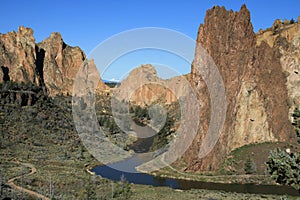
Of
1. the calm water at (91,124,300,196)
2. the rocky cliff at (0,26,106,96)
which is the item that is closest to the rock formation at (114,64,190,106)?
the rocky cliff at (0,26,106,96)

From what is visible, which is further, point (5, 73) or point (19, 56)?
point (19, 56)

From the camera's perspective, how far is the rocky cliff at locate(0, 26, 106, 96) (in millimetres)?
122250

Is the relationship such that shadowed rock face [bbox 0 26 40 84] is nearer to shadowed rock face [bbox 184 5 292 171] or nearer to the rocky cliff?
the rocky cliff

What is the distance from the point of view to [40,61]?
14338 cm

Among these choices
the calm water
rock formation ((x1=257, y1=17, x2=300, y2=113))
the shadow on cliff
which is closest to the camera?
the calm water

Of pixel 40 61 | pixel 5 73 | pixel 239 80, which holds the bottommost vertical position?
pixel 239 80

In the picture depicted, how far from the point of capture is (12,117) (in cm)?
7506

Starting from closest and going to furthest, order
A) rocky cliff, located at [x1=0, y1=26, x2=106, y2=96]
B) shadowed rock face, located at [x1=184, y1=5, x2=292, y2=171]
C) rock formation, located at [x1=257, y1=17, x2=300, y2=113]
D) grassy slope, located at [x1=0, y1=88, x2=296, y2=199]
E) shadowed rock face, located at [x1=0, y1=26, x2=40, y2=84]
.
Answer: grassy slope, located at [x1=0, y1=88, x2=296, y2=199] → shadowed rock face, located at [x1=184, y1=5, x2=292, y2=171] → rock formation, located at [x1=257, y1=17, x2=300, y2=113] → shadowed rock face, located at [x1=0, y1=26, x2=40, y2=84] → rocky cliff, located at [x1=0, y1=26, x2=106, y2=96]

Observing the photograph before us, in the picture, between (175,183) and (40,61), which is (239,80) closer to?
(175,183)

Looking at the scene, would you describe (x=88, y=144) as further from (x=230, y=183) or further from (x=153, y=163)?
(x=230, y=183)

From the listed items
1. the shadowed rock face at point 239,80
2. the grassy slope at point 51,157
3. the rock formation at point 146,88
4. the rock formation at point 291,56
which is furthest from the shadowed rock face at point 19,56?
the rock formation at point 291,56

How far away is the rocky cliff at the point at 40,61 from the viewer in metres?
122

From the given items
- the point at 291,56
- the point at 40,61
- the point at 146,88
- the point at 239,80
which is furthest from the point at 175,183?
the point at 146,88

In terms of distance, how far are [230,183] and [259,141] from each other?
1422 cm
